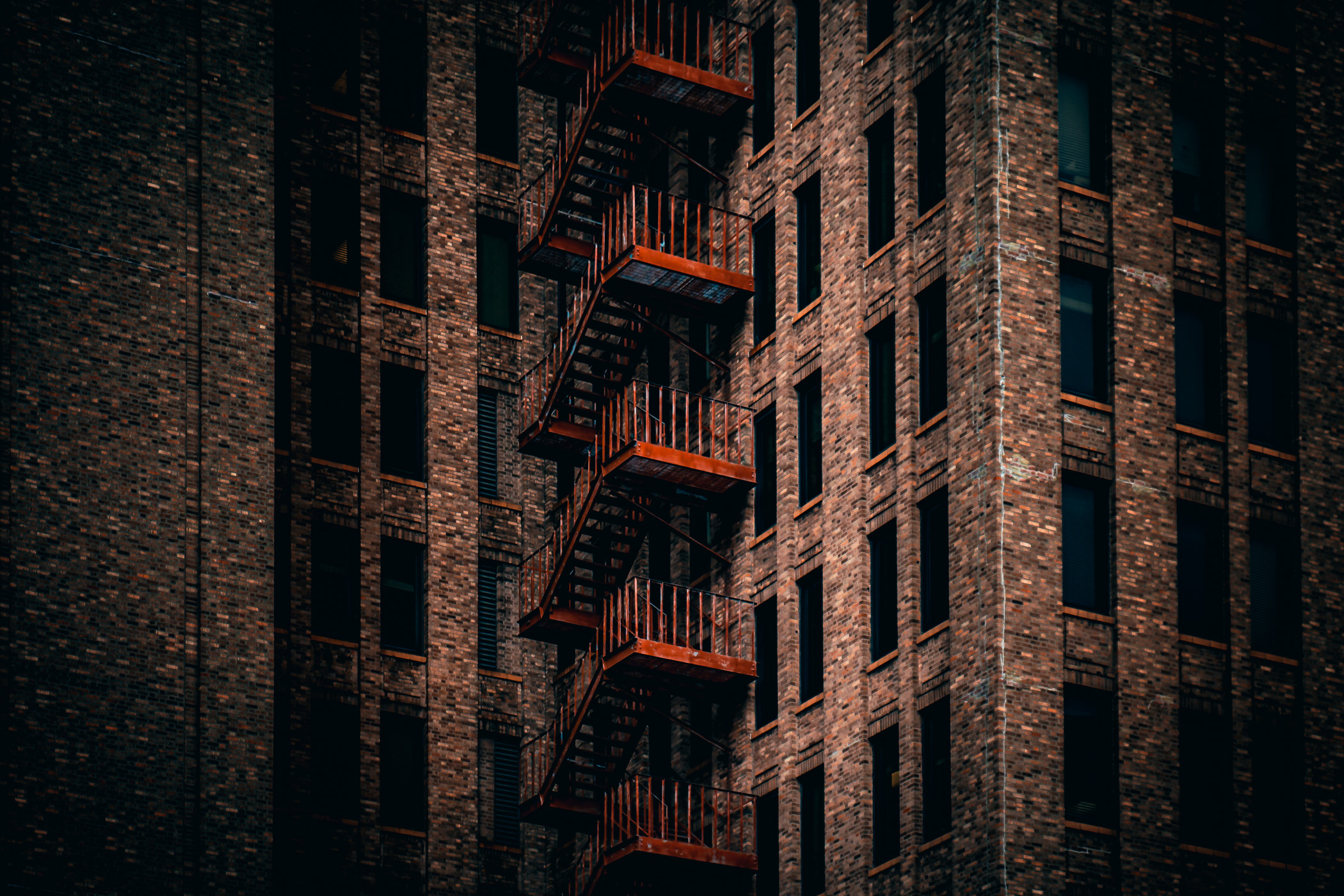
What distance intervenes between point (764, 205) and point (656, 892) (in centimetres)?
1328

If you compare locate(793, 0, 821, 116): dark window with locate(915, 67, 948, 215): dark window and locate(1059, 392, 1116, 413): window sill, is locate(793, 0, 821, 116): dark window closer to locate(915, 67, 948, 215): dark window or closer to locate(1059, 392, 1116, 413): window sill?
locate(915, 67, 948, 215): dark window

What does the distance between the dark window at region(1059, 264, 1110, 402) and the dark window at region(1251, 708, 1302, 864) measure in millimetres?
6127

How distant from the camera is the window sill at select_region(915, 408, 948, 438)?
40.3 m

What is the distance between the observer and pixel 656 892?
4419 cm

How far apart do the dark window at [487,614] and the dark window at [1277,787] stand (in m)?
17.2

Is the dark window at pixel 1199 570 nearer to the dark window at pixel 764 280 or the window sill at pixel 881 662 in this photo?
the window sill at pixel 881 662

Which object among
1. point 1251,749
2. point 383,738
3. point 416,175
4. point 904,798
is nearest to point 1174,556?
point 1251,749

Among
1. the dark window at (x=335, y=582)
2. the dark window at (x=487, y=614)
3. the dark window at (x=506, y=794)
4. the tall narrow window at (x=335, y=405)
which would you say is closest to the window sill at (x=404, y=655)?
the dark window at (x=335, y=582)

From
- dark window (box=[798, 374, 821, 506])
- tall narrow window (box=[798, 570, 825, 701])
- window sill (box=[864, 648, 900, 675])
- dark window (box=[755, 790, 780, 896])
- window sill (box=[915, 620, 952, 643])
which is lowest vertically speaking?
dark window (box=[755, 790, 780, 896])

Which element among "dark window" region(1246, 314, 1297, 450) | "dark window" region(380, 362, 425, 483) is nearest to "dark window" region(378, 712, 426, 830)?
"dark window" region(380, 362, 425, 483)

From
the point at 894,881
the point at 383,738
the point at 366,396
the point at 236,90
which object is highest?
the point at 236,90

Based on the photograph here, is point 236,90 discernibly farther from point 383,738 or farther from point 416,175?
point 383,738

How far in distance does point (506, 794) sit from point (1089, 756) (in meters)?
15.8

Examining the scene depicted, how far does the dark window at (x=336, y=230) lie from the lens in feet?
168
